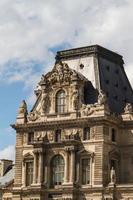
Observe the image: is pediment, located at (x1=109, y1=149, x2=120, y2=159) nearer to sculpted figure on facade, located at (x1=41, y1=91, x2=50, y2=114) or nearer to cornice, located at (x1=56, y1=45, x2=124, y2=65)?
sculpted figure on facade, located at (x1=41, y1=91, x2=50, y2=114)

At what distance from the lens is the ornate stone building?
88.9 meters

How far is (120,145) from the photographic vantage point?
301 ft

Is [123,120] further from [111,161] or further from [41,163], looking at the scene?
[41,163]

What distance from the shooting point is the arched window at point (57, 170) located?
3607 inches

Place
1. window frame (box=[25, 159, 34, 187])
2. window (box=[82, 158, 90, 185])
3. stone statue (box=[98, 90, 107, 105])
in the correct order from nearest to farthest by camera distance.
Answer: window (box=[82, 158, 90, 185]) < stone statue (box=[98, 90, 107, 105]) < window frame (box=[25, 159, 34, 187])

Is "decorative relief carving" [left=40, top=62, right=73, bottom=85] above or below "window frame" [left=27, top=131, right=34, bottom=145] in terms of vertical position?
above

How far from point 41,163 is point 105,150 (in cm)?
901

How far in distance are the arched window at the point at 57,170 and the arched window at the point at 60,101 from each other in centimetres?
636

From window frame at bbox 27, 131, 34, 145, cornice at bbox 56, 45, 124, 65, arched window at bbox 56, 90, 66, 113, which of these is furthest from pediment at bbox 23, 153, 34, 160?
cornice at bbox 56, 45, 124, 65

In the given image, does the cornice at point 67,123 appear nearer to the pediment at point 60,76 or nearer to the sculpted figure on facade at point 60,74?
the pediment at point 60,76

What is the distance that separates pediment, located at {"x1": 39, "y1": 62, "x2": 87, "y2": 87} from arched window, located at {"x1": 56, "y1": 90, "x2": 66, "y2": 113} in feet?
4.84

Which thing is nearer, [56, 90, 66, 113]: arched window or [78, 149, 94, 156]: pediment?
[78, 149, 94, 156]: pediment

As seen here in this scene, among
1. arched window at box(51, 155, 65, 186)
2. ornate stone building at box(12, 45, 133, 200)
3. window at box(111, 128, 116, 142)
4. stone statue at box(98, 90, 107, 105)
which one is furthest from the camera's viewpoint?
arched window at box(51, 155, 65, 186)

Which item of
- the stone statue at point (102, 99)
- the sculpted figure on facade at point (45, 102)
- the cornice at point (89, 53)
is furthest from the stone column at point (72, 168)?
the cornice at point (89, 53)
